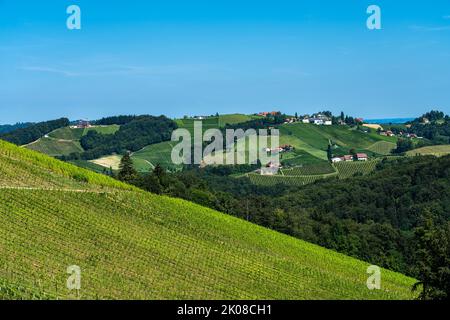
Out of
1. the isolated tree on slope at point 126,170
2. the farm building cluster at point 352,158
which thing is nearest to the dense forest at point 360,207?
the isolated tree on slope at point 126,170

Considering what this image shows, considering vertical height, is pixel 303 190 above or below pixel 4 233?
below

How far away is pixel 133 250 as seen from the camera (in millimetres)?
39156

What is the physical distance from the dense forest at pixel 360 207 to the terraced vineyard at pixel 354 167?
404cm

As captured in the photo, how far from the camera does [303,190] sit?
142 m

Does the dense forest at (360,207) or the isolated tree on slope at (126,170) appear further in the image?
the isolated tree on slope at (126,170)

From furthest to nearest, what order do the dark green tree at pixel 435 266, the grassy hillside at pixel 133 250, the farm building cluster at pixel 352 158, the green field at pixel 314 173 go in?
the farm building cluster at pixel 352 158 < the green field at pixel 314 173 < the dark green tree at pixel 435 266 < the grassy hillside at pixel 133 250

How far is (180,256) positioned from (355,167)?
14102cm

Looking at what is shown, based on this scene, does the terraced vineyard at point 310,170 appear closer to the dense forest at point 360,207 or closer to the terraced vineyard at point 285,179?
the terraced vineyard at point 285,179

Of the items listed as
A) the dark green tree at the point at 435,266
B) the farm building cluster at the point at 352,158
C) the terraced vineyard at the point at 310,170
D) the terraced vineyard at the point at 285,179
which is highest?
the dark green tree at the point at 435,266

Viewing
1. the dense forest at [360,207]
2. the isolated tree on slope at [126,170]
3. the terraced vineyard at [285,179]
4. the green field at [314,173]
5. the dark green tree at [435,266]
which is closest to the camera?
the dark green tree at [435,266]

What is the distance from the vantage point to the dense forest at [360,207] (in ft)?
265

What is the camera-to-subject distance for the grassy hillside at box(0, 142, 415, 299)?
31531mm
